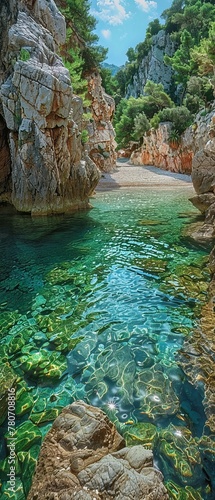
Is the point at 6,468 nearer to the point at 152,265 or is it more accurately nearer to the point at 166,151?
the point at 152,265

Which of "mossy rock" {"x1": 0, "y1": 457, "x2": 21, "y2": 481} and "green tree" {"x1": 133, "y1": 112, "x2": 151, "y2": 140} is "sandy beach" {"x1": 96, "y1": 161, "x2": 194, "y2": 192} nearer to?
"green tree" {"x1": 133, "y1": 112, "x2": 151, "y2": 140}

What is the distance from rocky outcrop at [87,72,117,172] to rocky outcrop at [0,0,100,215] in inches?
563

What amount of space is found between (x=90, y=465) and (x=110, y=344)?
237 cm

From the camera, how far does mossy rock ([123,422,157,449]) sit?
2746 millimetres

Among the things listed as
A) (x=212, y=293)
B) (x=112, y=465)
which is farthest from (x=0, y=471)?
(x=212, y=293)

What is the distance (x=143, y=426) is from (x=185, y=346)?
1.54 meters

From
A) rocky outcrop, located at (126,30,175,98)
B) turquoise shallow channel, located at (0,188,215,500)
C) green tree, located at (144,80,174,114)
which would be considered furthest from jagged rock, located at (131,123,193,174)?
turquoise shallow channel, located at (0,188,215,500)

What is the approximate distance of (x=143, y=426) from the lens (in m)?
2.94

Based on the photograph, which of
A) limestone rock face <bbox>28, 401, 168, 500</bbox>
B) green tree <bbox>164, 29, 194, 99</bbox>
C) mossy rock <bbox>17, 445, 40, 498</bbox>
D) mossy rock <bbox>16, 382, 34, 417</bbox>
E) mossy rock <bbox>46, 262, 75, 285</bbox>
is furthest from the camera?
green tree <bbox>164, 29, 194, 99</bbox>

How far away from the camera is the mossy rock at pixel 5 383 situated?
10.5 ft

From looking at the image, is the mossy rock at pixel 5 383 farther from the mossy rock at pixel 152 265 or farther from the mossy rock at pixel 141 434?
the mossy rock at pixel 152 265

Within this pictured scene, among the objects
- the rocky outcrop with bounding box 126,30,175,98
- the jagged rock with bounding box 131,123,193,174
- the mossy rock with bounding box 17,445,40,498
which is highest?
the rocky outcrop with bounding box 126,30,175,98

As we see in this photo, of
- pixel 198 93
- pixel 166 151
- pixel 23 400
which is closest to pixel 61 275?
pixel 23 400

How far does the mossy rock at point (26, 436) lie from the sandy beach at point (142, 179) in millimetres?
25330
